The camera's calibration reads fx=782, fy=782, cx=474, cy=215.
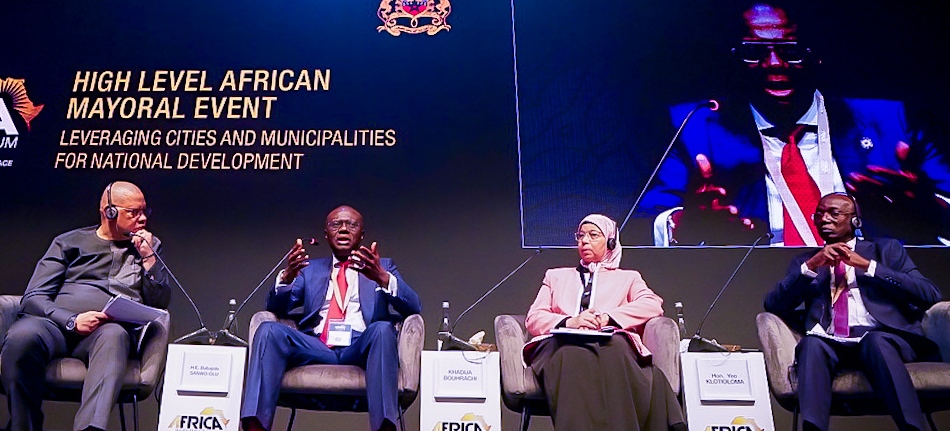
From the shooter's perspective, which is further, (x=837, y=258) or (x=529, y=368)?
(x=837, y=258)

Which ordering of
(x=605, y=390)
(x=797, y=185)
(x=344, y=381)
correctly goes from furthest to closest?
(x=797, y=185) < (x=344, y=381) < (x=605, y=390)

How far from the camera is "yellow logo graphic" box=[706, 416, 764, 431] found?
9.87ft

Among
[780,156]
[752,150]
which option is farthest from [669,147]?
[780,156]

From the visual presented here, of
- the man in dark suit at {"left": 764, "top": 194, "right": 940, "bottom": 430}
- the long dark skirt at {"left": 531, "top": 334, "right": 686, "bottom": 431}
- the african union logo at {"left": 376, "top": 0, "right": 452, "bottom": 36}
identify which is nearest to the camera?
the long dark skirt at {"left": 531, "top": 334, "right": 686, "bottom": 431}

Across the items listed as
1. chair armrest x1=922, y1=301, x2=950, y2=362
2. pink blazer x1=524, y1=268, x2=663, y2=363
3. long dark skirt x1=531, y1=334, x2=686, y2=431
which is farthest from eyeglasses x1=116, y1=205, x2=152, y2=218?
chair armrest x1=922, y1=301, x2=950, y2=362

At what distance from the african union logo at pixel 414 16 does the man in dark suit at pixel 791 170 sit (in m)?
1.45

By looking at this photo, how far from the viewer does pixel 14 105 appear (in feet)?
14.5

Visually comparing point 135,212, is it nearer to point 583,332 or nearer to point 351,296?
point 351,296

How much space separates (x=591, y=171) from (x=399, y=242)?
3.62 feet

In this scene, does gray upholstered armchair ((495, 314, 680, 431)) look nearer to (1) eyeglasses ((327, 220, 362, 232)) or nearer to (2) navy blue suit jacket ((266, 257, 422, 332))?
(2) navy blue suit jacket ((266, 257, 422, 332))

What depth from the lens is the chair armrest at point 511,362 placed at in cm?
309

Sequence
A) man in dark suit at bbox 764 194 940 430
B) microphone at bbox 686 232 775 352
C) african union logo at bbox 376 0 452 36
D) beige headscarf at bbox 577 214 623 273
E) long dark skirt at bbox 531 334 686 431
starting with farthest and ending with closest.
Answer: african union logo at bbox 376 0 452 36
beige headscarf at bbox 577 214 623 273
microphone at bbox 686 232 775 352
man in dark suit at bbox 764 194 940 430
long dark skirt at bbox 531 334 686 431

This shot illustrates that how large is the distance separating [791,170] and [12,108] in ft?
14.2

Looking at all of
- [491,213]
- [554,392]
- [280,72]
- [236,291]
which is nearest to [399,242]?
[491,213]
